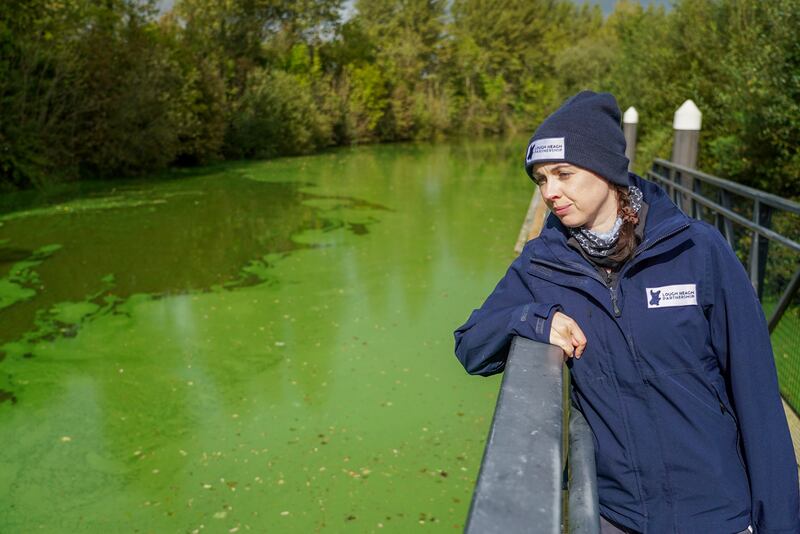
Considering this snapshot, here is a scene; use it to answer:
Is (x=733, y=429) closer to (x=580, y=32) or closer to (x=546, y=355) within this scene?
(x=546, y=355)

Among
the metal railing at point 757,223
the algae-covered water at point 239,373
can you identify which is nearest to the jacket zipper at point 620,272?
the metal railing at point 757,223

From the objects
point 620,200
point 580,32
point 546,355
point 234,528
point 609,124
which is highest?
point 580,32

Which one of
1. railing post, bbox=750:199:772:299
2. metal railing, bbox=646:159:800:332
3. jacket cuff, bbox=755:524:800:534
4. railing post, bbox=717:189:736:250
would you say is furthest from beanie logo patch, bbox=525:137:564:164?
Answer: railing post, bbox=717:189:736:250

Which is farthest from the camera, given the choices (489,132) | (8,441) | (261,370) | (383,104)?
(489,132)

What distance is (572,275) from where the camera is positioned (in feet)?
4.13

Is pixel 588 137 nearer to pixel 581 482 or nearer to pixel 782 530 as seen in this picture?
pixel 581 482

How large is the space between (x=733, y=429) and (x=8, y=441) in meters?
3.71

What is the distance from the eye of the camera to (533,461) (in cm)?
67

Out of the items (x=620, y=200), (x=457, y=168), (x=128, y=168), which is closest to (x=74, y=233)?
(x=128, y=168)

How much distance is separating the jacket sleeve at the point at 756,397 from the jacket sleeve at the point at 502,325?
301mm

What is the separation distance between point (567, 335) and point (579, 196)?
1.02ft

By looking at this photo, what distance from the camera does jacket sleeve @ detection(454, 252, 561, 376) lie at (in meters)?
1.14

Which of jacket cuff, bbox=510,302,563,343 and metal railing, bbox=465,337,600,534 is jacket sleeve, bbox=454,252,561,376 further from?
metal railing, bbox=465,337,600,534

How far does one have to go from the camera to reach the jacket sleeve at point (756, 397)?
1.22 metres
